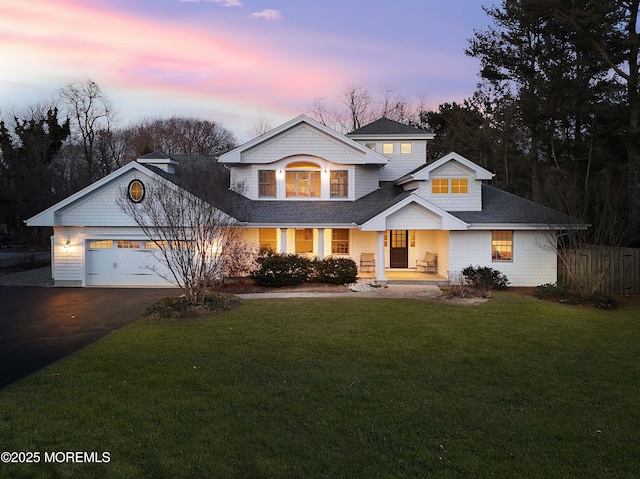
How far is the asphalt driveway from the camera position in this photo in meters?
8.54

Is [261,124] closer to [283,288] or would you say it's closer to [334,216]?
[334,216]

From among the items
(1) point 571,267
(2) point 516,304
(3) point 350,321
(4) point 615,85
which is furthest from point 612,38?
(3) point 350,321

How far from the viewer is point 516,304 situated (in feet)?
45.7

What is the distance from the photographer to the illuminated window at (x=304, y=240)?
20125 millimetres

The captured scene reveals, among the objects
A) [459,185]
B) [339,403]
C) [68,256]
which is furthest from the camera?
[459,185]

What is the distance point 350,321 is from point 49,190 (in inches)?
1426

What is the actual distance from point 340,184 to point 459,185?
550 centimetres

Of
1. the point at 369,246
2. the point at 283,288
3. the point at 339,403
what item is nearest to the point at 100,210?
the point at 283,288

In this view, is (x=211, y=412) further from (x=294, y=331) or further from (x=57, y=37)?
(x=57, y=37)

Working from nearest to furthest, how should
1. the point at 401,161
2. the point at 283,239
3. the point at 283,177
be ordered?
1. the point at 283,239
2. the point at 283,177
3. the point at 401,161

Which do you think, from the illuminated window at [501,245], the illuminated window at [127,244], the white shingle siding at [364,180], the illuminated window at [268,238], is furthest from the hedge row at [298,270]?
the illuminated window at [501,245]

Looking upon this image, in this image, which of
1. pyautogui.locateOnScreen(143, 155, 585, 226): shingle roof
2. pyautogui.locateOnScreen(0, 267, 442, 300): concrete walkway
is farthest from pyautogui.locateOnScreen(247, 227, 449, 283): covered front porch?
pyautogui.locateOnScreen(0, 267, 442, 300): concrete walkway

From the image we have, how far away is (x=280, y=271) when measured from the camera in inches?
680

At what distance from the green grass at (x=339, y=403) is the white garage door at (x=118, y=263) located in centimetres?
861
